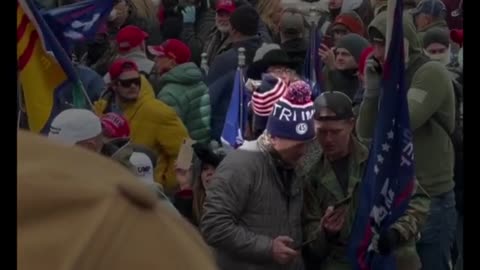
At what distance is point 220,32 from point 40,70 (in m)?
4.29

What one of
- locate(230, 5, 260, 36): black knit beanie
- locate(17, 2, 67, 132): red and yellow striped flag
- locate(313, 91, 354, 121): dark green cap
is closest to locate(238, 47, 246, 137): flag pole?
locate(230, 5, 260, 36): black knit beanie

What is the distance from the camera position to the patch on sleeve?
613 cm

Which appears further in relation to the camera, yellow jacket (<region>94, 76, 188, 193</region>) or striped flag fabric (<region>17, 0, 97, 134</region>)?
yellow jacket (<region>94, 76, 188, 193</region>)

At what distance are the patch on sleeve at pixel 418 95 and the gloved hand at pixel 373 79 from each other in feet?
0.73

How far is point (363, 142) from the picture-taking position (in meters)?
5.98

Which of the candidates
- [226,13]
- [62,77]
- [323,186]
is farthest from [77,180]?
[226,13]

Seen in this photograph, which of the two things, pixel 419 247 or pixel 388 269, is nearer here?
pixel 388 269

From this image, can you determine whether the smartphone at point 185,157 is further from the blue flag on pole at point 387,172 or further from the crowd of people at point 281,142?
the blue flag on pole at point 387,172

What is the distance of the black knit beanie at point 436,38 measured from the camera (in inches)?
333

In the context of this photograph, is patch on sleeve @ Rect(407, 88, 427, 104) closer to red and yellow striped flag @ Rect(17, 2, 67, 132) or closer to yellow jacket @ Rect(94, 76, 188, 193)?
yellow jacket @ Rect(94, 76, 188, 193)

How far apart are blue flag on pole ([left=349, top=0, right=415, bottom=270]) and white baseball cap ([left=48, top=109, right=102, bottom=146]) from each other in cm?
121
